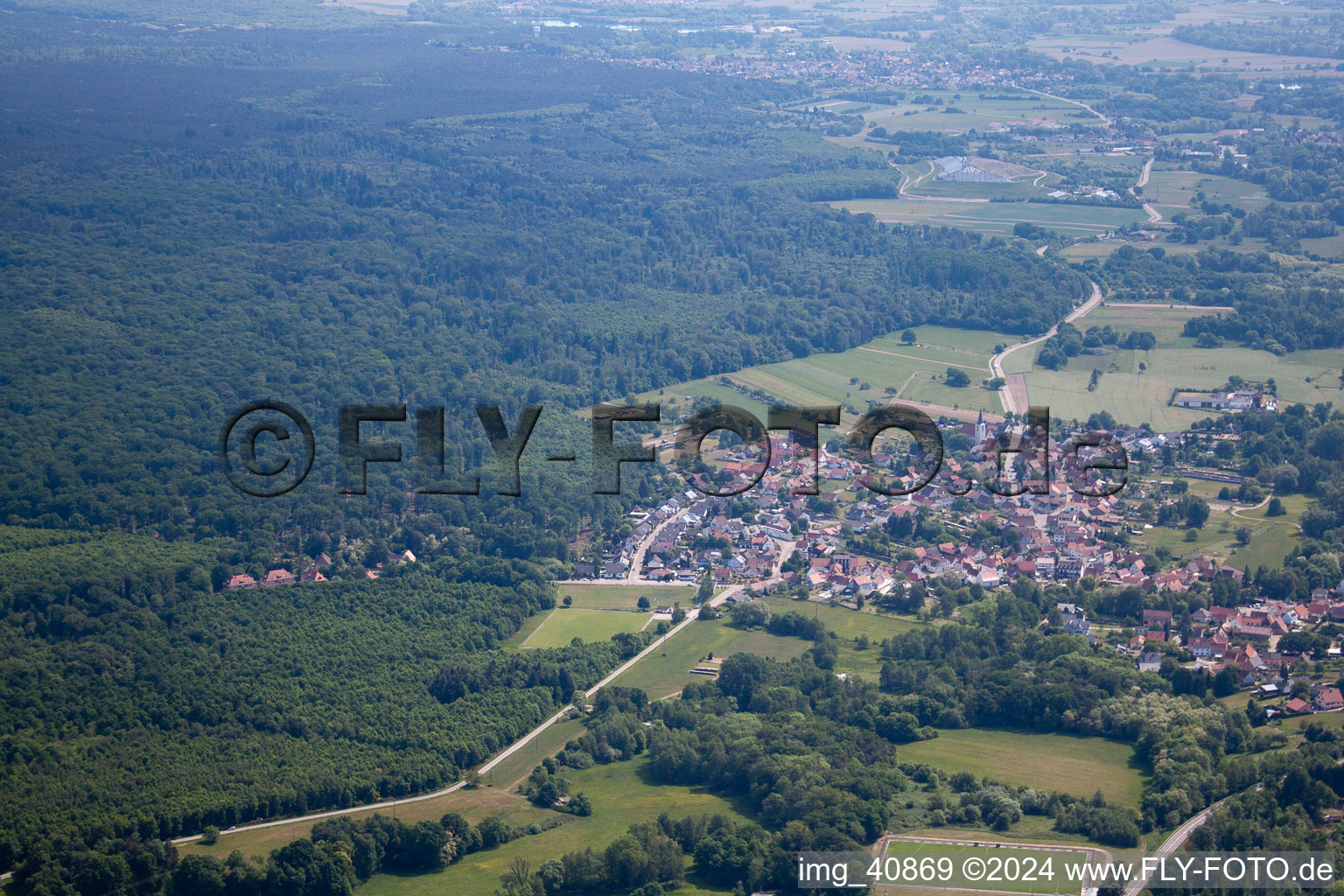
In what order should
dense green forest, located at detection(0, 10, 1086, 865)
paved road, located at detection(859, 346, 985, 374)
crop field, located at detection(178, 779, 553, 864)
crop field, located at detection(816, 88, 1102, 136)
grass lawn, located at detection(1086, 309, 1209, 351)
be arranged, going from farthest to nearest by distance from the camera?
1. crop field, located at detection(816, 88, 1102, 136)
2. grass lawn, located at detection(1086, 309, 1209, 351)
3. paved road, located at detection(859, 346, 985, 374)
4. dense green forest, located at detection(0, 10, 1086, 865)
5. crop field, located at detection(178, 779, 553, 864)

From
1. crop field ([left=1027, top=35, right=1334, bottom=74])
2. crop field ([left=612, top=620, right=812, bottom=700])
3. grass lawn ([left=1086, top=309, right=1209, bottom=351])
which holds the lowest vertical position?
crop field ([left=612, top=620, right=812, bottom=700])

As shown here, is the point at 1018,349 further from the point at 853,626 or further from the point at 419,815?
the point at 419,815

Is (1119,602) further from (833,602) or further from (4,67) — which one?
(4,67)

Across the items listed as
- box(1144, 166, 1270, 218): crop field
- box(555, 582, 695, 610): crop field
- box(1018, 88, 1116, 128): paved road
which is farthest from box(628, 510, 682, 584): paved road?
box(1018, 88, 1116, 128): paved road

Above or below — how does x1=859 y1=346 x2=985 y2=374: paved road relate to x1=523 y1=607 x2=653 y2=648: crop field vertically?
above

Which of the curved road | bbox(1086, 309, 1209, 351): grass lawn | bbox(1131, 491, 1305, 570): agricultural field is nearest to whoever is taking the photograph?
the curved road

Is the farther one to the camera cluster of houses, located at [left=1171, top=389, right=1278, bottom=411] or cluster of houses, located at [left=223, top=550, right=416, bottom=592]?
cluster of houses, located at [left=1171, top=389, right=1278, bottom=411]

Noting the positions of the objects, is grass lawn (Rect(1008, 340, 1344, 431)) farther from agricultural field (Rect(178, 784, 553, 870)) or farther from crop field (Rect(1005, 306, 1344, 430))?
agricultural field (Rect(178, 784, 553, 870))
